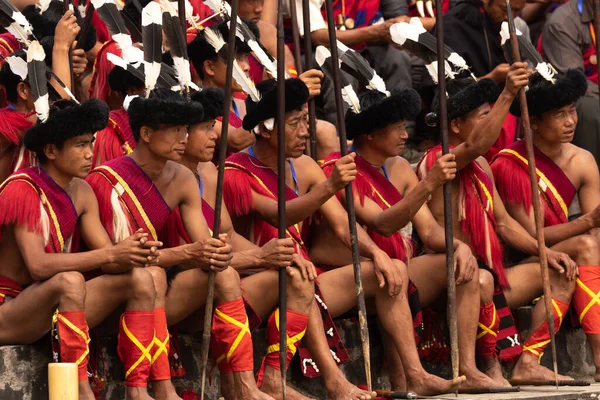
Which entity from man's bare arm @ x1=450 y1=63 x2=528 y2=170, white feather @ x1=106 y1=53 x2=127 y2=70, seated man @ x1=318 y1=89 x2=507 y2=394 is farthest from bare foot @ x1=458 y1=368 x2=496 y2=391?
white feather @ x1=106 y1=53 x2=127 y2=70

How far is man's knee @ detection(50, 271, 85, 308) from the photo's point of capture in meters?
6.07

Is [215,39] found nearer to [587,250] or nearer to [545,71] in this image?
[545,71]

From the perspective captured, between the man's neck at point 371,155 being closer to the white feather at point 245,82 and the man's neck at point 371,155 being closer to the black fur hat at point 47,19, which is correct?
the white feather at point 245,82

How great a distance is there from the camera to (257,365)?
7156mm

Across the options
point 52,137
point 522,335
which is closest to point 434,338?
point 522,335

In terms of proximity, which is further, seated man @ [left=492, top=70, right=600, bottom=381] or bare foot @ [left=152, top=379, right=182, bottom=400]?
seated man @ [left=492, top=70, right=600, bottom=381]

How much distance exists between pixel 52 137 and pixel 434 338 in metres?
2.52

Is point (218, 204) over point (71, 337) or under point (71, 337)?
over

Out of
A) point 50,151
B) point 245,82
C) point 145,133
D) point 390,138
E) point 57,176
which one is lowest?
point 57,176

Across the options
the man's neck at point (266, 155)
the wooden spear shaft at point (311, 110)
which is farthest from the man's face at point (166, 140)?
the wooden spear shaft at point (311, 110)

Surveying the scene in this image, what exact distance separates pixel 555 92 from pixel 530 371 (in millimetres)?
1549

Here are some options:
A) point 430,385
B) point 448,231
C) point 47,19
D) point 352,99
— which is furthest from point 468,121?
point 47,19

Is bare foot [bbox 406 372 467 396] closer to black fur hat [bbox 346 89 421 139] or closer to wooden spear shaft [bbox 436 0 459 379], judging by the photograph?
wooden spear shaft [bbox 436 0 459 379]

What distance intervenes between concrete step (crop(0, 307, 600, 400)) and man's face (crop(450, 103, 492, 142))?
1.05m
